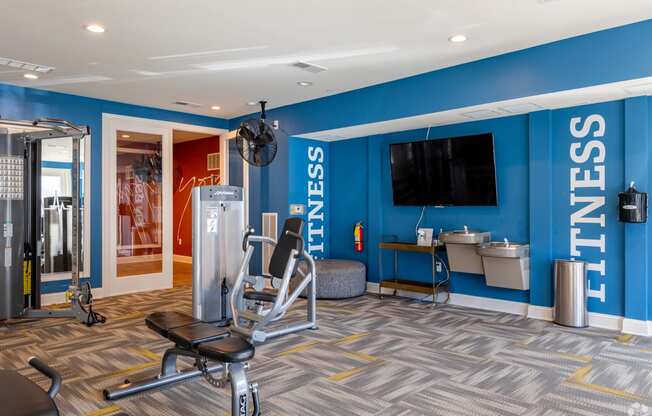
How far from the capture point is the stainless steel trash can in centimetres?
452

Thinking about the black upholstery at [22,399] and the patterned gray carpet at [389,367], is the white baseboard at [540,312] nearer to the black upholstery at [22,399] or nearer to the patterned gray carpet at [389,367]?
the patterned gray carpet at [389,367]

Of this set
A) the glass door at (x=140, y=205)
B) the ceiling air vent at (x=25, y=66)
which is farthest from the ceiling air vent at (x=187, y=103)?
the ceiling air vent at (x=25, y=66)

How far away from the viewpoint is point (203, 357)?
105 inches

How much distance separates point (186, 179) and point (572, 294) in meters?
7.63

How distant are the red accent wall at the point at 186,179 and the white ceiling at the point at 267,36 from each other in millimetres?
3725

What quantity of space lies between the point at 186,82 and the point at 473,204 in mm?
3654

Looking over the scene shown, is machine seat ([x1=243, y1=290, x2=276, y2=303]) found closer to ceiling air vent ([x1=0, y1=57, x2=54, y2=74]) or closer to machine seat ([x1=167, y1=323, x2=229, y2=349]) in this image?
machine seat ([x1=167, y1=323, x2=229, y2=349])

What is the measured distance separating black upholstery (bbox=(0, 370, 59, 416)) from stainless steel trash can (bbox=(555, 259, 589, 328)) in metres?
4.44

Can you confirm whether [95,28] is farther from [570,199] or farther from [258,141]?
[570,199]

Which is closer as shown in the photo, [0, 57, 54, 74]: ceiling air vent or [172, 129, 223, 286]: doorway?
[0, 57, 54, 74]: ceiling air vent

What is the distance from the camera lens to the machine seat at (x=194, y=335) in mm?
2576

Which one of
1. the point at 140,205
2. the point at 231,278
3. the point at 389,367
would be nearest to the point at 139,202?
the point at 140,205

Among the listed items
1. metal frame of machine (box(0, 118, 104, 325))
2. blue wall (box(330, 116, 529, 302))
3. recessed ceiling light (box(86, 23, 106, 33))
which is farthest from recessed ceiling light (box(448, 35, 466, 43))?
metal frame of machine (box(0, 118, 104, 325))

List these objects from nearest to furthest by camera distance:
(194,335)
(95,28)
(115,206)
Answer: (194,335), (95,28), (115,206)
